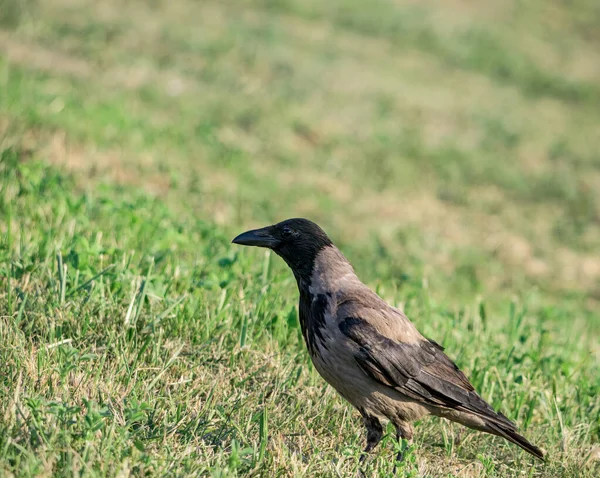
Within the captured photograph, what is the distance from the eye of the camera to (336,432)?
181 inches

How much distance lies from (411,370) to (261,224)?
14.7 feet

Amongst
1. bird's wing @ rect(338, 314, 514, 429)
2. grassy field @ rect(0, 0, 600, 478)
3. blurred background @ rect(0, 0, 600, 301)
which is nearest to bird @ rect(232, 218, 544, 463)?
bird's wing @ rect(338, 314, 514, 429)

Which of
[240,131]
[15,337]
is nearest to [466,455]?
[15,337]

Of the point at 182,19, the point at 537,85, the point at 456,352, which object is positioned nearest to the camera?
the point at 456,352

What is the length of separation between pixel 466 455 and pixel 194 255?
2.67 m

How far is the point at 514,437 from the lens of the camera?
4.37 meters

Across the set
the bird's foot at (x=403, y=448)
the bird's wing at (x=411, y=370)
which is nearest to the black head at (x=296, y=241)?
the bird's wing at (x=411, y=370)

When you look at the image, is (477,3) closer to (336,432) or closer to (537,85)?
(537,85)

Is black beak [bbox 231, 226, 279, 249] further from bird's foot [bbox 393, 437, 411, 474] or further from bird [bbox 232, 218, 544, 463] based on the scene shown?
bird's foot [bbox 393, 437, 411, 474]

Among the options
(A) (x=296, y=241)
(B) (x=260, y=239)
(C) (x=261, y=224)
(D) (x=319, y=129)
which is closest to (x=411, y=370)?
(A) (x=296, y=241)

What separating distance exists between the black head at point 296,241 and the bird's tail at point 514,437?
137 centimetres

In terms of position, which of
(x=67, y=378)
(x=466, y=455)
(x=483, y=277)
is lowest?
(x=483, y=277)

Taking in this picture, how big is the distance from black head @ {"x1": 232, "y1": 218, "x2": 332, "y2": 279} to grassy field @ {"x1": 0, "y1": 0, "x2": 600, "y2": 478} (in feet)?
1.79

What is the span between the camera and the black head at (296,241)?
15.7ft
